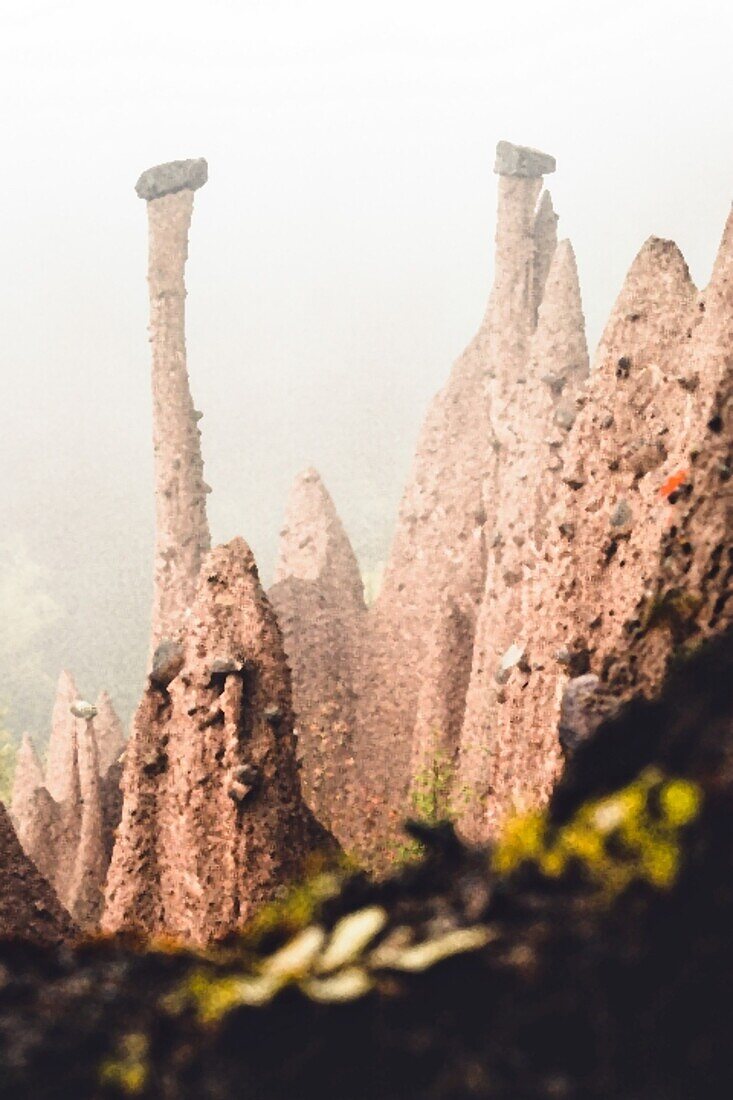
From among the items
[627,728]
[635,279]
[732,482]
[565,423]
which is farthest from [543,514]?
[627,728]

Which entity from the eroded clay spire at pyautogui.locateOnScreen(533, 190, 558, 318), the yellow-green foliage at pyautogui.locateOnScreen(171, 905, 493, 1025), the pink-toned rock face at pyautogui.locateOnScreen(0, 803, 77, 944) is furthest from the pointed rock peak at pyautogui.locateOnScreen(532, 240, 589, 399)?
the yellow-green foliage at pyautogui.locateOnScreen(171, 905, 493, 1025)

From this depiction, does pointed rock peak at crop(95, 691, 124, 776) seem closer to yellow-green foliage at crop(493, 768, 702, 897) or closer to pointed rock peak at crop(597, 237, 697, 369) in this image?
pointed rock peak at crop(597, 237, 697, 369)

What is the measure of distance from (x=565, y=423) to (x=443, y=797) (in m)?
3.74

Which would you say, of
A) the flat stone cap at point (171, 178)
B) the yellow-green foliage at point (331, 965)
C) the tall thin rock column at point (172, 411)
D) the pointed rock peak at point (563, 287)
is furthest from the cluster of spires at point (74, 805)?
the yellow-green foliage at point (331, 965)

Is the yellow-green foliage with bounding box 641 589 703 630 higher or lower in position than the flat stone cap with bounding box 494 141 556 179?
lower

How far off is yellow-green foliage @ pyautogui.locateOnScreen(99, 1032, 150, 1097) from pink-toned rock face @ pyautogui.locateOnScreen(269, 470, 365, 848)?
30.1 feet

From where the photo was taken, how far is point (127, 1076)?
157 centimetres

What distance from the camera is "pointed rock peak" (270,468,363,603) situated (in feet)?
48.6

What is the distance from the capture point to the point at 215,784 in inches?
225

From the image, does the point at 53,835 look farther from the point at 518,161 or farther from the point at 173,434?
the point at 518,161

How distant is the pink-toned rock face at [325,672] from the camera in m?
11.5

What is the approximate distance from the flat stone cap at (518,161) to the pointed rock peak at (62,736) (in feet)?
31.2

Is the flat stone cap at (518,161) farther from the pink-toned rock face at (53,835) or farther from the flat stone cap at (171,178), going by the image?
the pink-toned rock face at (53,835)

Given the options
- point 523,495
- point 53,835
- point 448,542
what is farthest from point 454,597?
point 53,835
